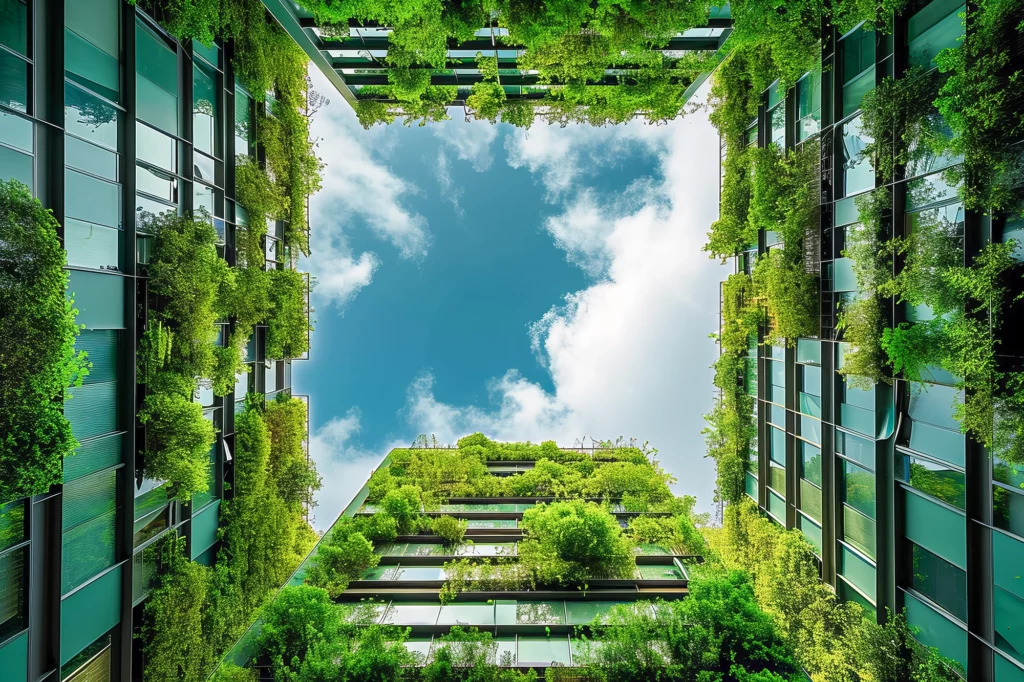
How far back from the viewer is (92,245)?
9820 mm

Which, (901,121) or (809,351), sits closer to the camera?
(901,121)

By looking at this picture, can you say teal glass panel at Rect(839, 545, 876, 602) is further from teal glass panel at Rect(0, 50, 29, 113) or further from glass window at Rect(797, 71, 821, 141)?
teal glass panel at Rect(0, 50, 29, 113)

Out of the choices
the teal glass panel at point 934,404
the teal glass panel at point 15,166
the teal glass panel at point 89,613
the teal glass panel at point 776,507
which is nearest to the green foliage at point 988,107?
the teal glass panel at point 934,404

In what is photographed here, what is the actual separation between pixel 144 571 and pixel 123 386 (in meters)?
4.94

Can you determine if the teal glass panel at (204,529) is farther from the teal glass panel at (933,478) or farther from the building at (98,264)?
the teal glass panel at (933,478)

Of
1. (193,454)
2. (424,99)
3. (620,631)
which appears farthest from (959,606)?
(424,99)

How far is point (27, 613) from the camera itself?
863 centimetres

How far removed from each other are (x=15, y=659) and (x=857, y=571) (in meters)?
19.9

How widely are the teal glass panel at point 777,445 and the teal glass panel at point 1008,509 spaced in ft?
22.6

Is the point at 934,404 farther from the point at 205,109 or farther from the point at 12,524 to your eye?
the point at 205,109

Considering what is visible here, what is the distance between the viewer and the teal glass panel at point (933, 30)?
9602mm

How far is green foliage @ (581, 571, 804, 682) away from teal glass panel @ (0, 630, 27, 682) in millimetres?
13302

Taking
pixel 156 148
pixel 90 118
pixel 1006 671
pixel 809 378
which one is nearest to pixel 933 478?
pixel 1006 671

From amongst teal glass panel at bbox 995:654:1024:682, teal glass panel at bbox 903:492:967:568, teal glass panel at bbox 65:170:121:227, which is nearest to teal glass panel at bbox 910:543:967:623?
teal glass panel at bbox 903:492:967:568
